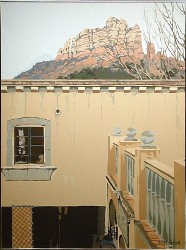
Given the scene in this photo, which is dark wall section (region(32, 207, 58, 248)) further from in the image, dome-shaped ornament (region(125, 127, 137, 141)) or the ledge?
dome-shaped ornament (region(125, 127, 137, 141))

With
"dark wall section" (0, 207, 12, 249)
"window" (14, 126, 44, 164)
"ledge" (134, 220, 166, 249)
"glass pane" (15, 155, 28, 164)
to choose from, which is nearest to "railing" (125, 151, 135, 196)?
"ledge" (134, 220, 166, 249)

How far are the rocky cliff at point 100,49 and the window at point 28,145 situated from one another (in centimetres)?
46

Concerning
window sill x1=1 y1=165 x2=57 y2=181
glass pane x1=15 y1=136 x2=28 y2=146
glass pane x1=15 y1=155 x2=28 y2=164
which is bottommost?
window sill x1=1 y1=165 x2=57 y2=181

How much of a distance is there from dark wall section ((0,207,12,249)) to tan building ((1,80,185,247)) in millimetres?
33

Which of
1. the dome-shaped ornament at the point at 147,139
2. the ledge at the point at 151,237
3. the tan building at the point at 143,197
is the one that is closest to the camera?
the tan building at the point at 143,197

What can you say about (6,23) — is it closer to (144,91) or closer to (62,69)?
(62,69)

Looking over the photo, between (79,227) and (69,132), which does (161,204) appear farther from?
(69,132)

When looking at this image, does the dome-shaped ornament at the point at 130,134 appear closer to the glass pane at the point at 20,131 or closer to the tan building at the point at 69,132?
the tan building at the point at 69,132

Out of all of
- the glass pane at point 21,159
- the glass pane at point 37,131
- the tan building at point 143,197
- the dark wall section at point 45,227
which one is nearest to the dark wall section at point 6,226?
Result: the dark wall section at point 45,227

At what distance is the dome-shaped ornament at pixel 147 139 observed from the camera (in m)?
2.53

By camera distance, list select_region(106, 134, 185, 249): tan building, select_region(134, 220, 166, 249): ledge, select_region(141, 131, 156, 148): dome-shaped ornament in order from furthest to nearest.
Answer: select_region(141, 131, 156, 148): dome-shaped ornament, select_region(134, 220, 166, 249): ledge, select_region(106, 134, 185, 249): tan building

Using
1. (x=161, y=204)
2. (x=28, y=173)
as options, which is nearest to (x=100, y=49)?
(x=28, y=173)

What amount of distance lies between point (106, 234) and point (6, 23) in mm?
1907

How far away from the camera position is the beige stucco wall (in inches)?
101
